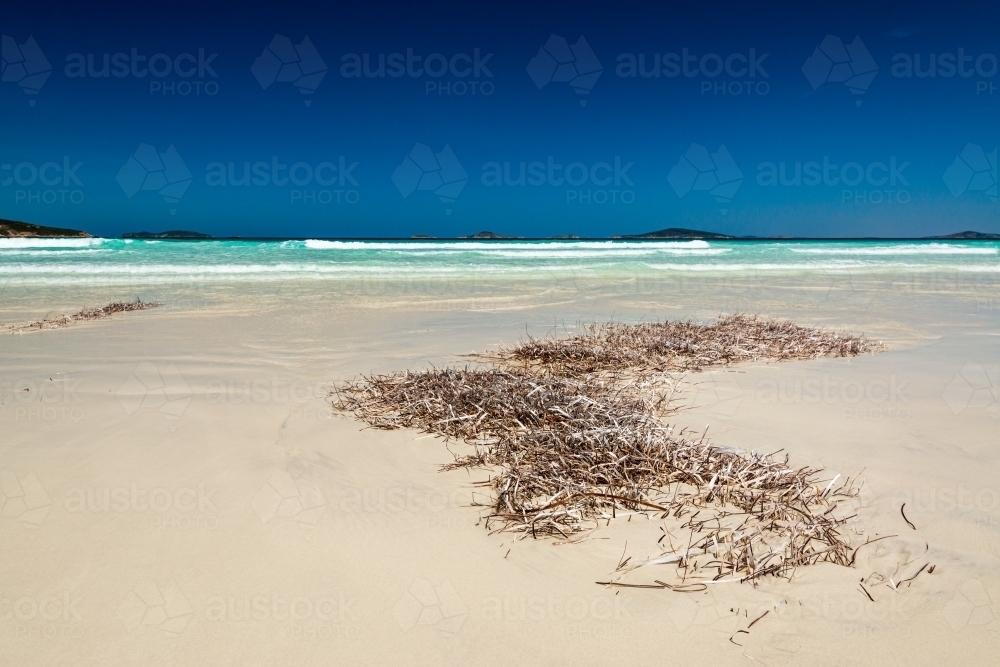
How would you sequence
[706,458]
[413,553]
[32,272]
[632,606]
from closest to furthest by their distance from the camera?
[632,606], [413,553], [706,458], [32,272]

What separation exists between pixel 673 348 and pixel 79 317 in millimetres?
7062

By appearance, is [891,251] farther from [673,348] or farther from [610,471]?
[610,471]

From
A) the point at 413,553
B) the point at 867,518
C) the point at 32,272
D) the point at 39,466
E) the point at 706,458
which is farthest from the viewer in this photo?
the point at 32,272

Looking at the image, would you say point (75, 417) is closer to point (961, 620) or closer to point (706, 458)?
point (706, 458)

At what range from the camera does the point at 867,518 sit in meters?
2.11

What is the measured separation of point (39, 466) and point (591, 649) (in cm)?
261

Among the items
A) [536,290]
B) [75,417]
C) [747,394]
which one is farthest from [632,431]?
[536,290]

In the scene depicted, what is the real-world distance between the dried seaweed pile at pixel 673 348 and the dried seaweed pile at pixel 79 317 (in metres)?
5.43

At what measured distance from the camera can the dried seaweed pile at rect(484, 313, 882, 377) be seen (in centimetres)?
427

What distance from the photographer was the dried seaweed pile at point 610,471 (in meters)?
1.91

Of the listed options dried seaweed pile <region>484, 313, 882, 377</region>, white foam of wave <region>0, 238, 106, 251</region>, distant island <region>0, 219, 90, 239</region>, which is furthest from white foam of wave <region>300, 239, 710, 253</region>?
dried seaweed pile <region>484, 313, 882, 377</region>

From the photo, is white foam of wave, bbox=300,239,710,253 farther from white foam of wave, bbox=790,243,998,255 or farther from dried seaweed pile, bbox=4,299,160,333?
dried seaweed pile, bbox=4,299,160,333

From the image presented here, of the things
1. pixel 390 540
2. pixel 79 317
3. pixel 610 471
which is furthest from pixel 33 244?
pixel 610 471

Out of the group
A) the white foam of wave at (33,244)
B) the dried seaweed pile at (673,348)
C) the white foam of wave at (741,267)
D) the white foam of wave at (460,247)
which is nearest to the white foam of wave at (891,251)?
the white foam of wave at (460,247)
